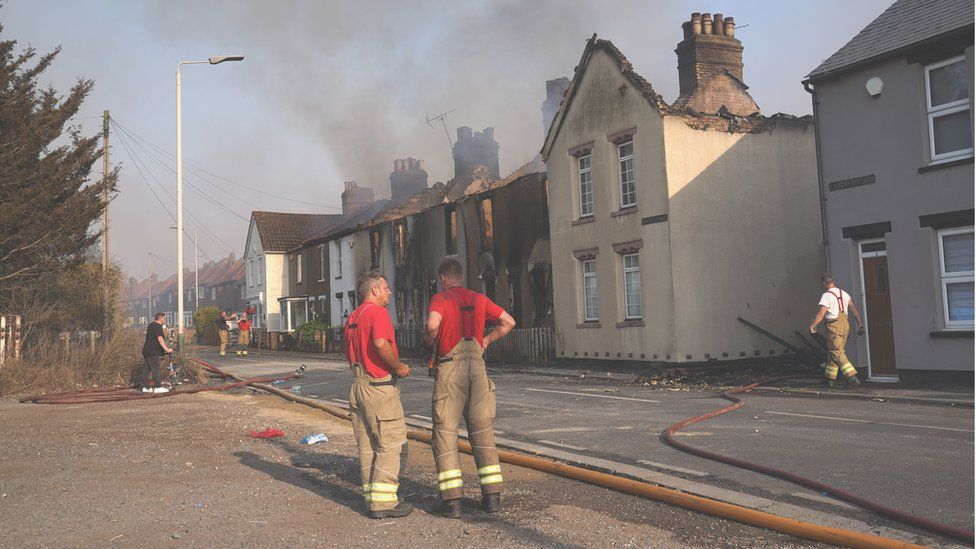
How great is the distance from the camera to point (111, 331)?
71.3ft

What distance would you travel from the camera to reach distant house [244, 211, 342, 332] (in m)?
49.1

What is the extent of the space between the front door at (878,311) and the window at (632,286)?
18.8 ft

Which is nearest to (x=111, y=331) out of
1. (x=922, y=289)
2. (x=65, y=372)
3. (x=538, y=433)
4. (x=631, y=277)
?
(x=65, y=372)

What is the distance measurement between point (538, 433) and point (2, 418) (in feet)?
28.6

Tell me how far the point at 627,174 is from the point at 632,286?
9.43ft

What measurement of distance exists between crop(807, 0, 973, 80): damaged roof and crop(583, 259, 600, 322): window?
7.73 m

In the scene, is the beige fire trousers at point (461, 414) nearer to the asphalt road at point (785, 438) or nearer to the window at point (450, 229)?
the asphalt road at point (785, 438)

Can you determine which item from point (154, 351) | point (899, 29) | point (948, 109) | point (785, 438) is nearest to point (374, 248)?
point (154, 351)

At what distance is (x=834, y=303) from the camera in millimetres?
13523

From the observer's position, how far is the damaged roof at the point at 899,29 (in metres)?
13.9

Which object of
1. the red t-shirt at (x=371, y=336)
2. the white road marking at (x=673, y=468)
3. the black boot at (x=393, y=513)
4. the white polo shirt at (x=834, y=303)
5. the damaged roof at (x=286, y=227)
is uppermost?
the damaged roof at (x=286, y=227)

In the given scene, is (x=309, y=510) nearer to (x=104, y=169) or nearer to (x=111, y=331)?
(x=111, y=331)

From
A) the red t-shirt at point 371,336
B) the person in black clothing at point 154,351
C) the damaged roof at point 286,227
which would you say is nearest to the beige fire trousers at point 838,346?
the red t-shirt at point 371,336

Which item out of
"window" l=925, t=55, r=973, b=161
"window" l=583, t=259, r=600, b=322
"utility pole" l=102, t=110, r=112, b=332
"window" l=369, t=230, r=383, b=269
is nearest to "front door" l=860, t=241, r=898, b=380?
"window" l=925, t=55, r=973, b=161
